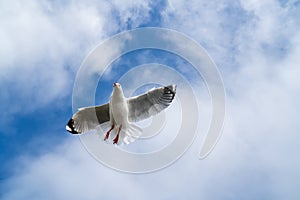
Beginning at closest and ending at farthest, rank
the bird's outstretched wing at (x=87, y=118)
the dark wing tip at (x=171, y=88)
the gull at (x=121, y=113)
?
the dark wing tip at (x=171, y=88) < the gull at (x=121, y=113) < the bird's outstretched wing at (x=87, y=118)

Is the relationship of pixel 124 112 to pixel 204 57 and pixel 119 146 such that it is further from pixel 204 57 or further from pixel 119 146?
pixel 204 57

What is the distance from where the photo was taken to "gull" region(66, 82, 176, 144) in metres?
11.7

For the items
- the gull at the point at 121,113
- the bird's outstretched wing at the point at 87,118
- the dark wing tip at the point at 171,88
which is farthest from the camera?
the bird's outstretched wing at the point at 87,118

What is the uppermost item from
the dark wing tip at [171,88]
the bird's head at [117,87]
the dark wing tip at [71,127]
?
the bird's head at [117,87]

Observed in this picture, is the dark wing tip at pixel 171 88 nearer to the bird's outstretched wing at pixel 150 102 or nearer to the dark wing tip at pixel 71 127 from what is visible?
the bird's outstretched wing at pixel 150 102

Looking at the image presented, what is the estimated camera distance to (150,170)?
39.1 feet

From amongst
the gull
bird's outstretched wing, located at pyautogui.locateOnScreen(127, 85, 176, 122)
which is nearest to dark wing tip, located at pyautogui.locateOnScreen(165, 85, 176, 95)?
bird's outstretched wing, located at pyautogui.locateOnScreen(127, 85, 176, 122)

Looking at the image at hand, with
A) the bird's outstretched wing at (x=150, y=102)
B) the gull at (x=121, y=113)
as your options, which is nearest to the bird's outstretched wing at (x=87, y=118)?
the gull at (x=121, y=113)

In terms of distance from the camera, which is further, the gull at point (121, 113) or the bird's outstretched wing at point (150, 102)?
the gull at point (121, 113)

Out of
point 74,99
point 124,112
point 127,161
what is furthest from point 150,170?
point 74,99

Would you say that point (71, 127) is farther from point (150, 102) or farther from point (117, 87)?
point (150, 102)

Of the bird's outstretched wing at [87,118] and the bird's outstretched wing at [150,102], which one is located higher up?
the bird's outstretched wing at [87,118]

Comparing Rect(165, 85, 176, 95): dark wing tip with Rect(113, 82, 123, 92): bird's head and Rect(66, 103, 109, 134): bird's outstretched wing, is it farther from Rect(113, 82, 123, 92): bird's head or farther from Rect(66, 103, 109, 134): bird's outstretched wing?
Rect(66, 103, 109, 134): bird's outstretched wing

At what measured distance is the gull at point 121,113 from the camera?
1170 centimetres
